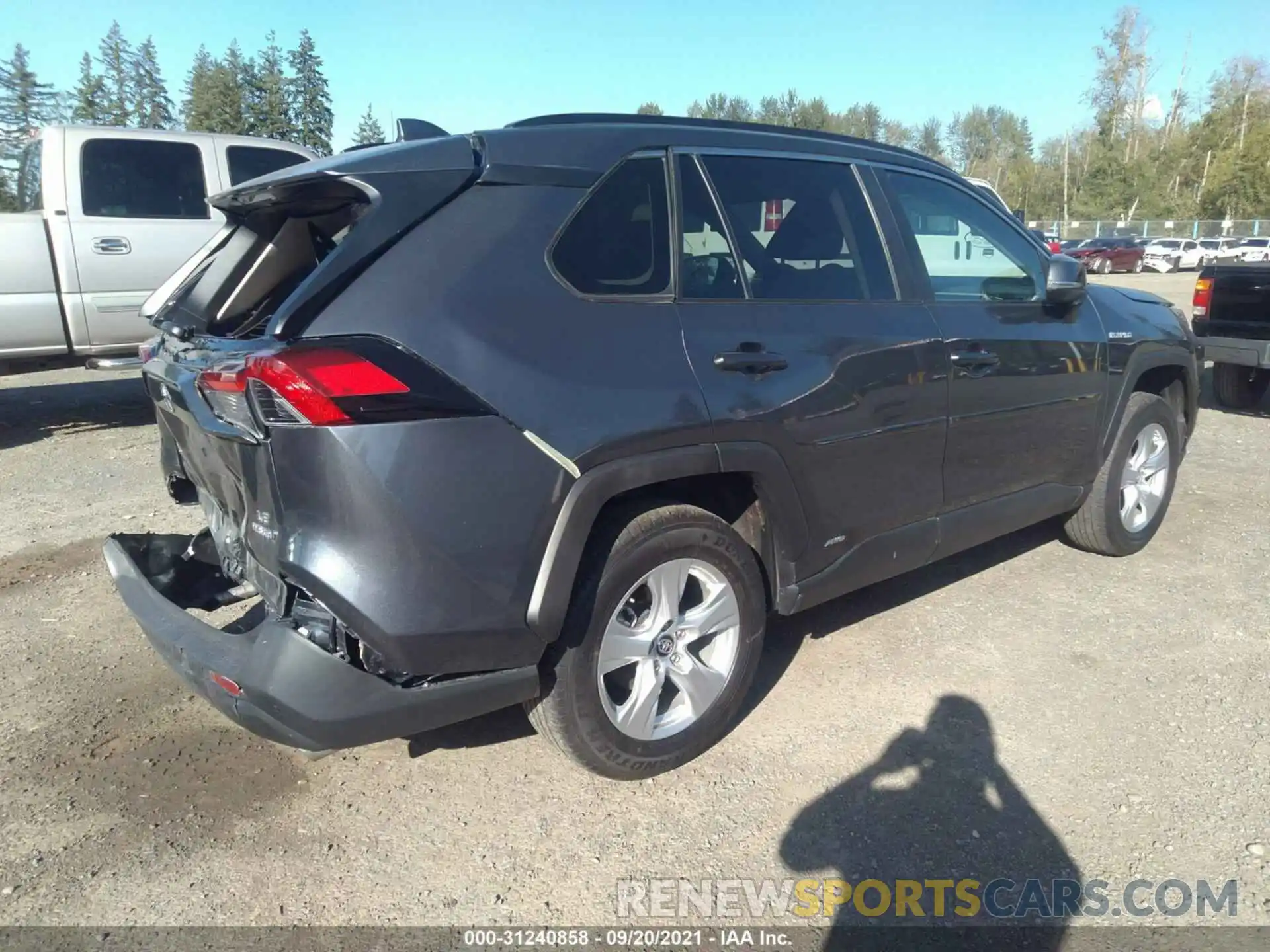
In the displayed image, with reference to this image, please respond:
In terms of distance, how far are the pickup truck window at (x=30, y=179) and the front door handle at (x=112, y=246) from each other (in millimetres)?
569

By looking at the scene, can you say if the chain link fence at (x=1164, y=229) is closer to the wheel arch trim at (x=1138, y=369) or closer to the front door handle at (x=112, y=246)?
the wheel arch trim at (x=1138, y=369)

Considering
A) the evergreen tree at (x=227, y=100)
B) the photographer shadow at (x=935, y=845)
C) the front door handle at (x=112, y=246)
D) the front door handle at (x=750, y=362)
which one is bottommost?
the photographer shadow at (x=935, y=845)

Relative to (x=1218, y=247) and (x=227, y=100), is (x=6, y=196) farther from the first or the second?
(x=1218, y=247)

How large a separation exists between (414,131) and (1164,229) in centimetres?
6257

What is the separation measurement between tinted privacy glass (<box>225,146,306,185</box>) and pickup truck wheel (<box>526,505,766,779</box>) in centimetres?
655

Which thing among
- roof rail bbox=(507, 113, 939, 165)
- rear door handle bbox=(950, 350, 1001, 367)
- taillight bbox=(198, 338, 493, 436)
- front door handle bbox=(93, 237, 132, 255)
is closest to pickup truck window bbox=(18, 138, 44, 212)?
front door handle bbox=(93, 237, 132, 255)

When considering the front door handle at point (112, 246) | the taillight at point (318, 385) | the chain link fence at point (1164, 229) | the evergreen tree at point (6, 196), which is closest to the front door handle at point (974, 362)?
the taillight at point (318, 385)

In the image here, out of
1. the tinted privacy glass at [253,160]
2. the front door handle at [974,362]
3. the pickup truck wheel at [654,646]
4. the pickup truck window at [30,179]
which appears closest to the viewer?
the pickup truck wheel at [654,646]

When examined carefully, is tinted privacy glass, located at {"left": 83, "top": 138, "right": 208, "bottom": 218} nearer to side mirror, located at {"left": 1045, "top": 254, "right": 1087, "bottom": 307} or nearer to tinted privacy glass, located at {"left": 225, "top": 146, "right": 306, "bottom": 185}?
tinted privacy glass, located at {"left": 225, "top": 146, "right": 306, "bottom": 185}

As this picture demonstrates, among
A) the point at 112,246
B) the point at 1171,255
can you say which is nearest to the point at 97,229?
the point at 112,246

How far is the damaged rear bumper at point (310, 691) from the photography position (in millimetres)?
2338

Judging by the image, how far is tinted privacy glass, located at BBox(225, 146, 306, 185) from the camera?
814 centimetres

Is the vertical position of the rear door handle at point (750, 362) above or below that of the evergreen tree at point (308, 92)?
below

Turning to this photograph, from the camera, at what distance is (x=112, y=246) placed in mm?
7531
